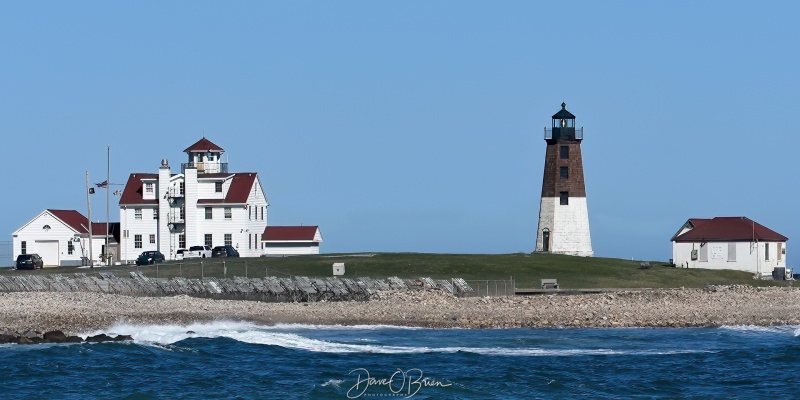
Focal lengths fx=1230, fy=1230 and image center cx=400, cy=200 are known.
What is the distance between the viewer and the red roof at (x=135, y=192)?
73125 mm

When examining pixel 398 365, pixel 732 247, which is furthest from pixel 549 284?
pixel 398 365

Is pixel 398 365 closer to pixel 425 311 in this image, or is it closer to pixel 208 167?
pixel 425 311

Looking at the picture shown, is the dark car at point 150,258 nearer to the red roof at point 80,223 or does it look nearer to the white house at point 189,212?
the white house at point 189,212

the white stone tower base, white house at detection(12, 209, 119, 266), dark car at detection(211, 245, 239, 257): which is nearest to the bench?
the white stone tower base

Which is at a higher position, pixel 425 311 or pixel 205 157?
pixel 205 157

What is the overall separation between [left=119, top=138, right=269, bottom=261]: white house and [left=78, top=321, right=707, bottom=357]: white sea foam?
33.6 meters

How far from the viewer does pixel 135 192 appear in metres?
73.8

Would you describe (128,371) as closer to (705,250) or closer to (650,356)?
(650,356)

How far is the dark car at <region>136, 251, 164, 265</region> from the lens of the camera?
64625 mm

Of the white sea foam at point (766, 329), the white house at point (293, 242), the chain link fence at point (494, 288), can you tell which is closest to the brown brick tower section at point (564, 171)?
the white house at point (293, 242)

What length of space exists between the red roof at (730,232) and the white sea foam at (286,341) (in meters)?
28.2

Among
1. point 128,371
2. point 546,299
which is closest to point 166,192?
point 546,299

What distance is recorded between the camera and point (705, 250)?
6159cm

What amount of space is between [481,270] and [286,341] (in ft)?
70.0
